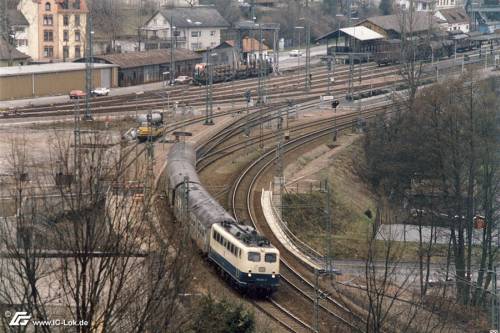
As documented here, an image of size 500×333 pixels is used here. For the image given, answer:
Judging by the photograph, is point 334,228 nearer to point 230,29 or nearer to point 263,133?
point 263,133

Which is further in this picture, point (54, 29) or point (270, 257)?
point (54, 29)

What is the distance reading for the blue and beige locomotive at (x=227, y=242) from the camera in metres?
10.8

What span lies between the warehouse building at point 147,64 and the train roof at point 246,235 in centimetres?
1850

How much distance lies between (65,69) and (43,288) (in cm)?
1919

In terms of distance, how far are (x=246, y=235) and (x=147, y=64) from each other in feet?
66.2

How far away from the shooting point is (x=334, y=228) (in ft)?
54.7

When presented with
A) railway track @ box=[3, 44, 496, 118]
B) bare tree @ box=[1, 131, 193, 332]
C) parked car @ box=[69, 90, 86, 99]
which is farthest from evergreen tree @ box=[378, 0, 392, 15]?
bare tree @ box=[1, 131, 193, 332]

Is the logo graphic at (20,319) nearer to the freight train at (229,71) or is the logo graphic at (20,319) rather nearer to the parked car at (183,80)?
the freight train at (229,71)

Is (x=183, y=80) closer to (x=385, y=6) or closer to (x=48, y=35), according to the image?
(x=48, y=35)

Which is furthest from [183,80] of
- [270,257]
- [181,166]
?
[270,257]

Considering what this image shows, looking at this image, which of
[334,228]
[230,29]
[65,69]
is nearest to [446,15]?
[230,29]

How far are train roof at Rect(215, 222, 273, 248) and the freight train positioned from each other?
18475 millimetres

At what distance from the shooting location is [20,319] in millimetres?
6121

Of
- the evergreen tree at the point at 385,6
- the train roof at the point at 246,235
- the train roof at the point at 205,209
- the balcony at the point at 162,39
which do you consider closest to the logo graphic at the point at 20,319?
the train roof at the point at 246,235
